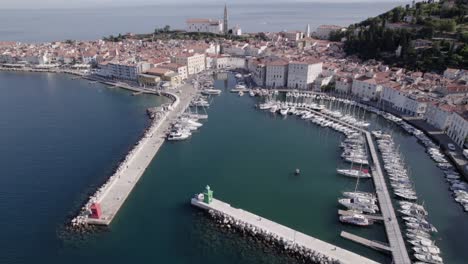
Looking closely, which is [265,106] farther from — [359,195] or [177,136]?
[359,195]

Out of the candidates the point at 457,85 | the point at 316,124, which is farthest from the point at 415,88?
the point at 316,124

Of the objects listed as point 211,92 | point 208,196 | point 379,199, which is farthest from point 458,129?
point 211,92

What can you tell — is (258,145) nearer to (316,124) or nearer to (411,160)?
(316,124)

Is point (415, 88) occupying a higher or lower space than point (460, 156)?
higher

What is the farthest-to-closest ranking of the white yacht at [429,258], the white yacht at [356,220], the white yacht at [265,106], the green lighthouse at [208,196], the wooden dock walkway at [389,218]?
the white yacht at [265,106]
the green lighthouse at [208,196]
the white yacht at [356,220]
the wooden dock walkway at [389,218]
the white yacht at [429,258]

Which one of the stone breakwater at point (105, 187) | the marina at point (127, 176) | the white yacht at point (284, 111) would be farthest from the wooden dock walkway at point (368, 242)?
the white yacht at point (284, 111)

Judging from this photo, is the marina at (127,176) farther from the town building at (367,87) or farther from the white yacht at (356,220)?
the town building at (367,87)

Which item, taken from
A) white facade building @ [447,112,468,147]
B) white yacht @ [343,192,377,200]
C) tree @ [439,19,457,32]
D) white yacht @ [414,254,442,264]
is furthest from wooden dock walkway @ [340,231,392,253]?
tree @ [439,19,457,32]
